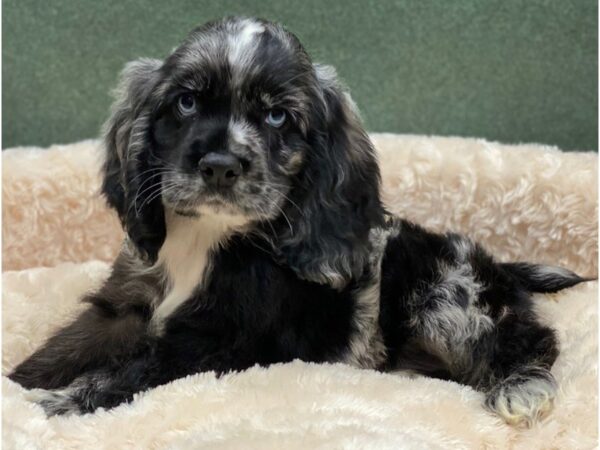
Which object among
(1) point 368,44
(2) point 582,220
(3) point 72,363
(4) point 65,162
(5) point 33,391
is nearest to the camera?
(5) point 33,391

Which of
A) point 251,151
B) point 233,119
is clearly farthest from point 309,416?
point 233,119

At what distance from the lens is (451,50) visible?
4.18m

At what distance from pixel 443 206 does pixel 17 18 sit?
2.13m

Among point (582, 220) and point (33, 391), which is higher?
point (582, 220)

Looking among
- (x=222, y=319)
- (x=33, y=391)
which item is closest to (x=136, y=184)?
(x=222, y=319)

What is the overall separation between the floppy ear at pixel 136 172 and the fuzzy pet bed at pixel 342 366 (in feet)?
1.54

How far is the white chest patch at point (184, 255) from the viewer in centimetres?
253

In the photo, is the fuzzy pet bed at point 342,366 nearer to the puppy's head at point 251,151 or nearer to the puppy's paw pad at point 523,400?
the puppy's paw pad at point 523,400

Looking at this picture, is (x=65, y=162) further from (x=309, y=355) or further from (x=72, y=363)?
(x=309, y=355)

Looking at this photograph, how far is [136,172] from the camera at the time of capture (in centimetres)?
253

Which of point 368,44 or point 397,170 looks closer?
point 397,170

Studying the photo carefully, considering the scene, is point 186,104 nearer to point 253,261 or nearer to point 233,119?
point 233,119

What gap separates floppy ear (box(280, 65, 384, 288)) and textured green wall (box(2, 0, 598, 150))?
5.20ft

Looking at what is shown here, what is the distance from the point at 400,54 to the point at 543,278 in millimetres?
1442
